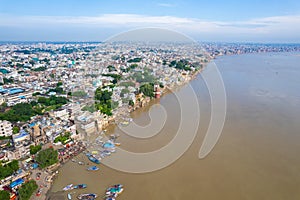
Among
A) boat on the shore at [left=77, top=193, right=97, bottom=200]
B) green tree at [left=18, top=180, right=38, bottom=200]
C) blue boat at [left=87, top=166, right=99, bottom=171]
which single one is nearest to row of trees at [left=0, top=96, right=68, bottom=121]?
blue boat at [left=87, top=166, right=99, bottom=171]

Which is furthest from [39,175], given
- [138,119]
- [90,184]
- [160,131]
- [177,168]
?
[138,119]

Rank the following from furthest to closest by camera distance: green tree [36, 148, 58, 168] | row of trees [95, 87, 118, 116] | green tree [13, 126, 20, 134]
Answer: row of trees [95, 87, 118, 116] < green tree [13, 126, 20, 134] < green tree [36, 148, 58, 168]

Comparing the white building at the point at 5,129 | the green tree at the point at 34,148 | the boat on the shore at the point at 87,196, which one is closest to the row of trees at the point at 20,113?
the white building at the point at 5,129

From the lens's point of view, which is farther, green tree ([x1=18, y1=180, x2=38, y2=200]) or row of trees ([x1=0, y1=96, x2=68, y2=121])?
row of trees ([x1=0, y1=96, x2=68, y2=121])

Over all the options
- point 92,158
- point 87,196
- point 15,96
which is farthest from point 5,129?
point 15,96

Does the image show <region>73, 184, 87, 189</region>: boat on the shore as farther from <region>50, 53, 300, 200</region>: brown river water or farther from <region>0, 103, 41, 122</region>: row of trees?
<region>0, 103, 41, 122</region>: row of trees

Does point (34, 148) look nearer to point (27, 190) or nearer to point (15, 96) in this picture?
point (27, 190)

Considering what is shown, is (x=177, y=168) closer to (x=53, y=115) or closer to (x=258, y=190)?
(x=258, y=190)
